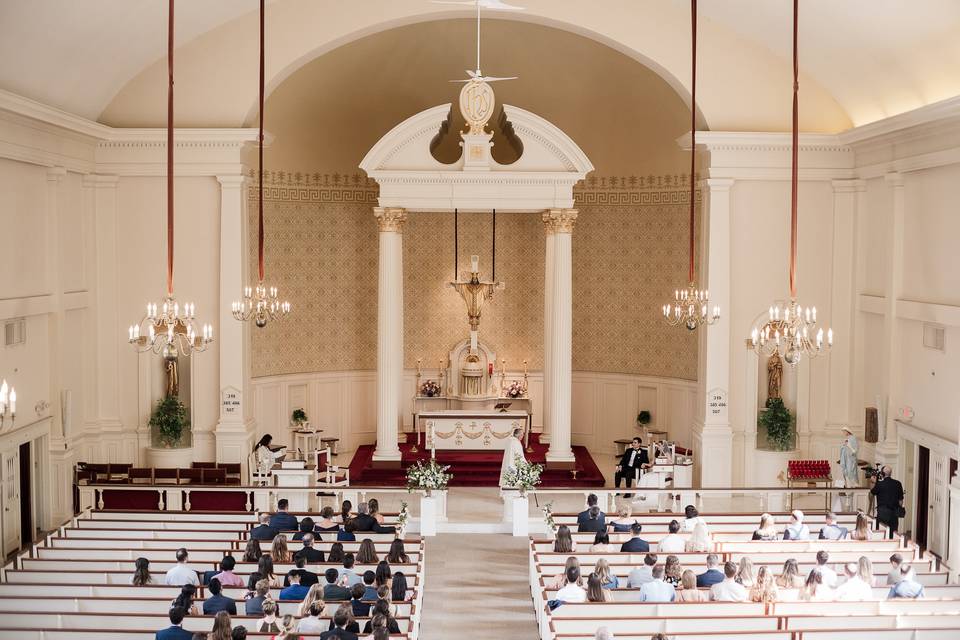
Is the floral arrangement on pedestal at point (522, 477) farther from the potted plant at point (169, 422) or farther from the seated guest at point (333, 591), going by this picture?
the potted plant at point (169, 422)

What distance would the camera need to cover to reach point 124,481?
20.0 m

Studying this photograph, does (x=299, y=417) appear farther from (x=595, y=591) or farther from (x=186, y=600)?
(x=595, y=591)

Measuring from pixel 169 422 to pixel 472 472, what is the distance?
259 inches

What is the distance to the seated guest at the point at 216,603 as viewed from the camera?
38.7 ft

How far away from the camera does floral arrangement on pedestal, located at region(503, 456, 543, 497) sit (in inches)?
738

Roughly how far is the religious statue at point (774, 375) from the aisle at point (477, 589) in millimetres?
7029

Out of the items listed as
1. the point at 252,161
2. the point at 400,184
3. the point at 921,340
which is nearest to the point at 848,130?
the point at 921,340

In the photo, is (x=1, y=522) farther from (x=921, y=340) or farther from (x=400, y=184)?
(x=921, y=340)

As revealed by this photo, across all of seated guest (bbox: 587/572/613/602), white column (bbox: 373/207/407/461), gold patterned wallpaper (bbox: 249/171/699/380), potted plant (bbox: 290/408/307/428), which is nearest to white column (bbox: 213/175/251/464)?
gold patterned wallpaper (bbox: 249/171/699/380)

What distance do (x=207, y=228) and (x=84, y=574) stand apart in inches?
368

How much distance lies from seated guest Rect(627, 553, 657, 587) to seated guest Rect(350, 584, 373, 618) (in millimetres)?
3476

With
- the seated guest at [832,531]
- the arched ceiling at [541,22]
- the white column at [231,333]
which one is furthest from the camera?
the white column at [231,333]

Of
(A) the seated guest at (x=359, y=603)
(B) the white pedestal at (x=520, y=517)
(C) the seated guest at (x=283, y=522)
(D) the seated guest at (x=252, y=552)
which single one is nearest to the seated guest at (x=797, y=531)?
(B) the white pedestal at (x=520, y=517)

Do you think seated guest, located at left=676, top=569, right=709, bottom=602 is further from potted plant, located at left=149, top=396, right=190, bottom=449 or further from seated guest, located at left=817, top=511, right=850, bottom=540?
potted plant, located at left=149, top=396, right=190, bottom=449
